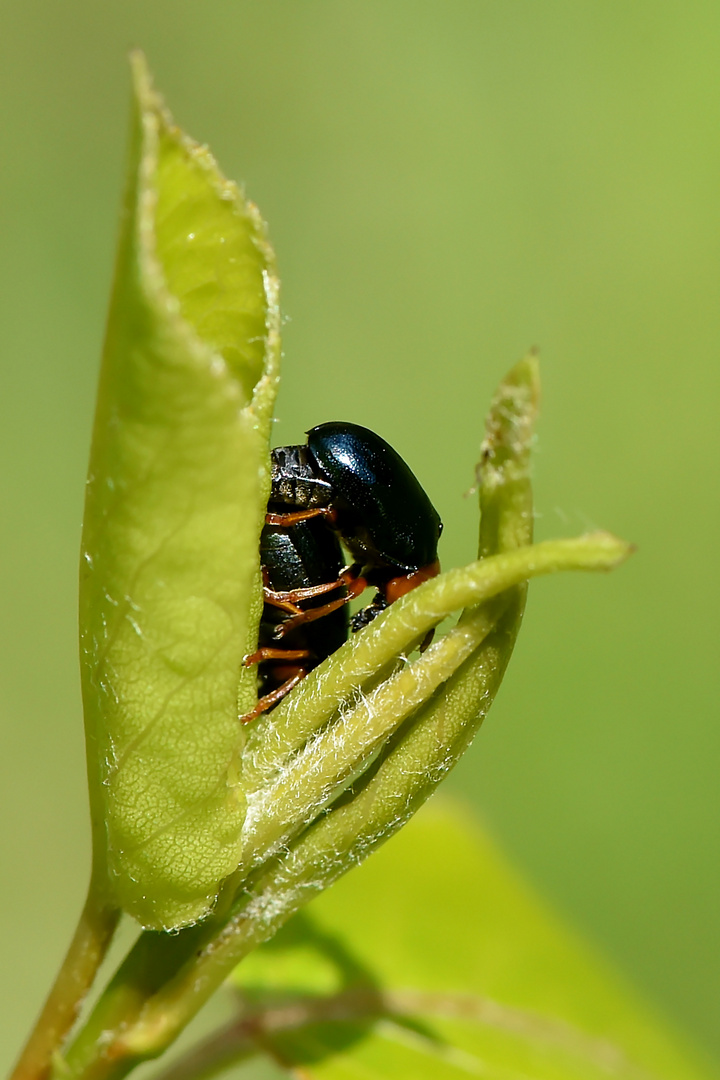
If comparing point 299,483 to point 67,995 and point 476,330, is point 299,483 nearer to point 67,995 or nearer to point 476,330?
point 67,995

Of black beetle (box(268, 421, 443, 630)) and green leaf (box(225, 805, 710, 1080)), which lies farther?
green leaf (box(225, 805, 710, 1080))

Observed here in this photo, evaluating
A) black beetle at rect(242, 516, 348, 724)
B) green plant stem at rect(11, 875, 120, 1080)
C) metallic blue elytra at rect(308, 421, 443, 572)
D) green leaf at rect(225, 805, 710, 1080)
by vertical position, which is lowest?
green leaf at rect(225, 805, 710, 1080)

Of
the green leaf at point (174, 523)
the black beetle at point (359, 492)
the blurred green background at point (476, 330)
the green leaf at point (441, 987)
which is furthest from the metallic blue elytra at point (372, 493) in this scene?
the blurred green background at point (476, 330)

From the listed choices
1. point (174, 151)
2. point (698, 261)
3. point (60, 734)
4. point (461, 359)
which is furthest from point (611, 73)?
point (174, 151)

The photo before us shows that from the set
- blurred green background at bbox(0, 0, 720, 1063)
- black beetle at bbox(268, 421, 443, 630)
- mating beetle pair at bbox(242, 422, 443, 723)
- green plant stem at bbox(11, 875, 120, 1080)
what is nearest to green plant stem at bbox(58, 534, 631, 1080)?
green plant stem at bbox(11, 875, 120, 1080)

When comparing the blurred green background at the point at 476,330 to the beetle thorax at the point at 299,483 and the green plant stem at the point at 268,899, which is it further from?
the green plant stem at the point at 268,899

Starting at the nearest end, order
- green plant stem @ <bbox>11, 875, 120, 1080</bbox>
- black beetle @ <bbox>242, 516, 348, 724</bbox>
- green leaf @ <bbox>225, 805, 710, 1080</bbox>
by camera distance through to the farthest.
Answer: green plant stem @ <bbox>11, 875, 120, 1080</bbox> → black beetle @ <bbox>242, 516, 348, 724</bbox> → green leaf @ <bbox>225, 805, 710, 1080</bbox>

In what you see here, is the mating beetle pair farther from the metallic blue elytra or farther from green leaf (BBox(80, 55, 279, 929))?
green leaf (BBox(80, 55, 279, 929))
